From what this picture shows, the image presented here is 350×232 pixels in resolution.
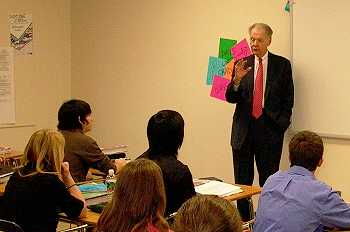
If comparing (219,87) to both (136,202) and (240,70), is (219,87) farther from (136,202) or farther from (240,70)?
(136,202)

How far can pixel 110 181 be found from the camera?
3771 millimetres

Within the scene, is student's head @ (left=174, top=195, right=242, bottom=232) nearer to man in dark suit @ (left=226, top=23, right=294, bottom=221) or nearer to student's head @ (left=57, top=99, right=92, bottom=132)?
student's head @ (left=57, top=99, right=92, bottom=132)

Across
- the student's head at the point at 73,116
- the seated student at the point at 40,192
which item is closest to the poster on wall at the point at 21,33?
the student's head at the point at 73,116

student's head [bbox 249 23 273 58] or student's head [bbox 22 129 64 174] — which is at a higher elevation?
student's head [bbox 249 23 273 58]

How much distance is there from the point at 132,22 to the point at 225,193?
10.0ft

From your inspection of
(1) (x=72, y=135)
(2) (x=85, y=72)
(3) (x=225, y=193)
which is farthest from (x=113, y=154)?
(2) (x=85, y=72)

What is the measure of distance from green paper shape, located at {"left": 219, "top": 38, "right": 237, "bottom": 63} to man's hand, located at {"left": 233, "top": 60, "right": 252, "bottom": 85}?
467 millimetres

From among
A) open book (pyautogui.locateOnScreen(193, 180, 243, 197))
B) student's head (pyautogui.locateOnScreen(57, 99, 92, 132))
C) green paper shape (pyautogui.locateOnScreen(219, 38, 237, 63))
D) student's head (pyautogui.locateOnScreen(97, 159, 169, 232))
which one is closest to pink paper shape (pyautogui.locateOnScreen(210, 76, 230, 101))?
green paper shape (pyautogui.locateOnScreen(219, 38, 237, 63))

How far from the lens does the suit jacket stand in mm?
4801

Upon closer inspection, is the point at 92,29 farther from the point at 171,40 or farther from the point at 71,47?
the point at 171,40

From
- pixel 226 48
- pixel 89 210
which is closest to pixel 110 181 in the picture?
pixel 89 210

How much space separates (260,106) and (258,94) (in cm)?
11

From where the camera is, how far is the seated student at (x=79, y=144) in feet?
12.8

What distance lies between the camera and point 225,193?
369 centimetres
